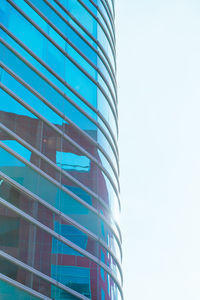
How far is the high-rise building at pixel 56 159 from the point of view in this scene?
18.5m

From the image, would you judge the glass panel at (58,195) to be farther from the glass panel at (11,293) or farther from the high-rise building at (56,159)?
the glass panel at (11,293)

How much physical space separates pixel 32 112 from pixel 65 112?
217cm

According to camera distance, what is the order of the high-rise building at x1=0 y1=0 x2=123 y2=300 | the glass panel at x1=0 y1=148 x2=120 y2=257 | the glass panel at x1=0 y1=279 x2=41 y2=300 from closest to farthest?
the glass panel at x1=0 y1=279 x2=41 y2=300 < the high-rise building at x1=0 y1=0 x2=123 y2=300 < the glass panel at x1=0 y1=148 x2=120 y2=257

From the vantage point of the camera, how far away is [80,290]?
64.6 feet

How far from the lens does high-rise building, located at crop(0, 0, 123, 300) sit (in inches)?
730

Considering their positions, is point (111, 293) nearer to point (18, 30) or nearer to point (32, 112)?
point (32, 112)

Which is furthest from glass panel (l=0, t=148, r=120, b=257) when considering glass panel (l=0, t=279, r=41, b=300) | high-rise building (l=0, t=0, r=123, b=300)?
glass panel (l=0, t=279, r=41, b=300)

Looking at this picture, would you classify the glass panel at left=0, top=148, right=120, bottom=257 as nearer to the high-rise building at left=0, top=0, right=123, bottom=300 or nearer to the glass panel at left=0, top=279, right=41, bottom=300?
the high-rise building at left=0, top=0, right=123, bottom=300

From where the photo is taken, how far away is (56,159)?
21125 millimetres

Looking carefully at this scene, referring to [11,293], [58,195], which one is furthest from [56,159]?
[11,293]

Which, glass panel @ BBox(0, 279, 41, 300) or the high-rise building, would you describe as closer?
glass panel @ BBox(0, 279, 41, 300)

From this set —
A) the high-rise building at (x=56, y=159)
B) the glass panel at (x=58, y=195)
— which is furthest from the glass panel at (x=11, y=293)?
the glass panel at (x=58, y=195)

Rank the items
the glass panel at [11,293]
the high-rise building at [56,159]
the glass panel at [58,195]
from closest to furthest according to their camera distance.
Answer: the glass panel at [11,293]
the high-rise building at [56,159]
the glass panel at [58,195]

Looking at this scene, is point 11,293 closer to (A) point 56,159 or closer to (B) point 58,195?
(B) point 58,195
